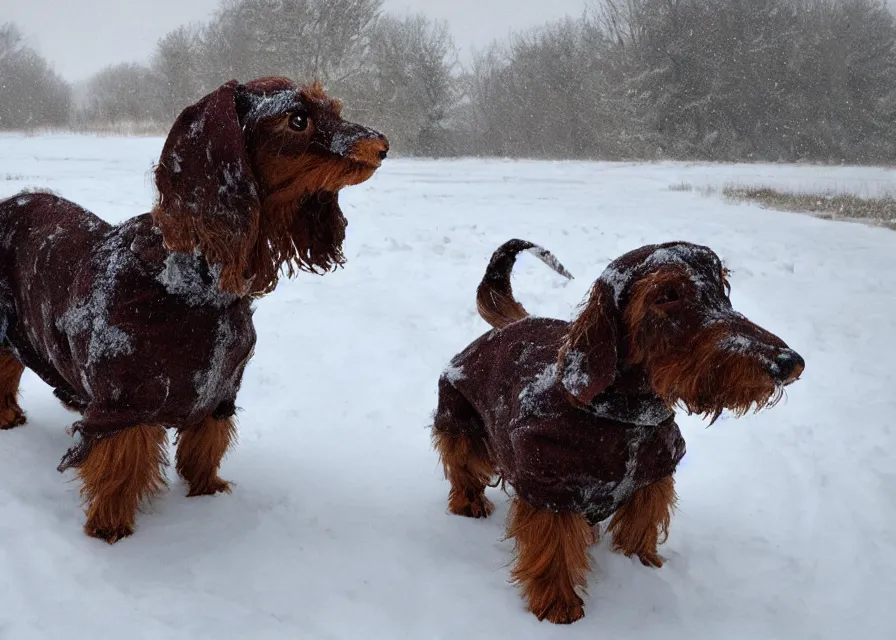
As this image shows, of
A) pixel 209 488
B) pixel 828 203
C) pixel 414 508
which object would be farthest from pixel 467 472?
pixel 828 203

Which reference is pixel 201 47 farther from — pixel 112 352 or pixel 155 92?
pixel 112 352

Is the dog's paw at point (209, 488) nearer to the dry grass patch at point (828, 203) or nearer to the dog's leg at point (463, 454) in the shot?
the dog's leg at point (463, 454)

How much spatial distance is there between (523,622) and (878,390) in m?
3.56

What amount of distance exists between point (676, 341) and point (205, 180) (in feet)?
5.98

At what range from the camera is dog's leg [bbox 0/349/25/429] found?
3.77 metres

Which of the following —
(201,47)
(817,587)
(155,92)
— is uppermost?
(201,47)

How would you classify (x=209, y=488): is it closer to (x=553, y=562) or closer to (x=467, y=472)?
(x=467, y=472)

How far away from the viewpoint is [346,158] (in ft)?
8.38

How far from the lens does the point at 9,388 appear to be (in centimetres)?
379

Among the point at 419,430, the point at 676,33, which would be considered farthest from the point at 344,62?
the point at 419,430

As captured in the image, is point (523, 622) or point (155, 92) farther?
point (155, 92)

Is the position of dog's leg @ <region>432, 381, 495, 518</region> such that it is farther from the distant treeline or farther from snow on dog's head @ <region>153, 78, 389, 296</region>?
the distant treeline

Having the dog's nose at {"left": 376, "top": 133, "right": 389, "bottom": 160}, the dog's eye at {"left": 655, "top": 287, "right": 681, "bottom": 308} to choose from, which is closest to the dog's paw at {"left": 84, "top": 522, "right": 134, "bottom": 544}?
the dog's nose at {"left": 376, "top": 133, "right": 389, "bottom": 160}

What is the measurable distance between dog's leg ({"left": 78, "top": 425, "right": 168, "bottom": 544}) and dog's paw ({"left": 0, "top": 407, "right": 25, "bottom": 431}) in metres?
1.09
